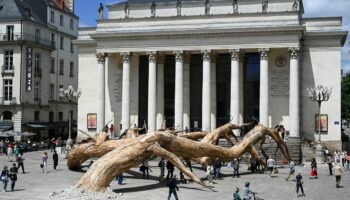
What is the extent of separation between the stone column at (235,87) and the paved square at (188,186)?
1230 cm

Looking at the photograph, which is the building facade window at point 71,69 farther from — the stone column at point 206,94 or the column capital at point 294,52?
the column capital at point 294,52

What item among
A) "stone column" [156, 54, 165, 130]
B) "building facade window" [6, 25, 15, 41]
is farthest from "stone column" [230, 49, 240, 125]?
"building facade window" [6, 25, 15, 41]

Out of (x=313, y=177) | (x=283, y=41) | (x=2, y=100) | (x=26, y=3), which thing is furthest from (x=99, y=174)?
(x=26, y=3)

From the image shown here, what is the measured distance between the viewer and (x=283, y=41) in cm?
5006

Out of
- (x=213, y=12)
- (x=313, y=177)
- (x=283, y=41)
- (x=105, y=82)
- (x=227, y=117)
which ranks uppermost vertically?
(x=213, y=12)

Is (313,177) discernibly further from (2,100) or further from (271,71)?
(2,100)

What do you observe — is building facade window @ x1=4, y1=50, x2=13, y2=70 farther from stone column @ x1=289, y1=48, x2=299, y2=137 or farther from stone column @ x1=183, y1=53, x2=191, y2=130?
stone column @ x1=289, y1=48, x2=299, y2=137

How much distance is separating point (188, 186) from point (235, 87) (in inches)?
877

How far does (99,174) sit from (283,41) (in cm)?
2887

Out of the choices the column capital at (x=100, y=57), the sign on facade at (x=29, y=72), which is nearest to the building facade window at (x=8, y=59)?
the sign on facade at (x=29, y=72)

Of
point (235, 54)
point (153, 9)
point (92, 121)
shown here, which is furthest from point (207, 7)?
point (92, 121)

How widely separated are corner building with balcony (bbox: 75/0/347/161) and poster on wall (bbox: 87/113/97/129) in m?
0.20

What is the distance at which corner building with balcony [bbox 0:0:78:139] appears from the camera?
65.6m

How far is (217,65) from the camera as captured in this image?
181ft
